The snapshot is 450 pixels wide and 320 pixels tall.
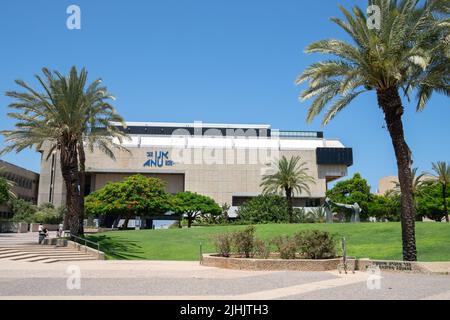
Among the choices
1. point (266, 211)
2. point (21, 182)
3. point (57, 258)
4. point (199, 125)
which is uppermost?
point (199, 125)

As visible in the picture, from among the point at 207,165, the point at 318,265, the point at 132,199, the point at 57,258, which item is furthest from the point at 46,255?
the point at 207,165

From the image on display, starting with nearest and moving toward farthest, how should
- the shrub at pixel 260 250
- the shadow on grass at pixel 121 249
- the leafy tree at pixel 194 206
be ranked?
the shrub at pixel 260 250, the shadow on grass at pixel 121 249, the leafy tree at pixel 194 206

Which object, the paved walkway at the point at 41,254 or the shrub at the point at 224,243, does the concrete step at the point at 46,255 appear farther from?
the shrub at the point at 224,243

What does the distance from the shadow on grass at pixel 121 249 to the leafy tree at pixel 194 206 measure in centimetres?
3430

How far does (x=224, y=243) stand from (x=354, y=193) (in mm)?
62141

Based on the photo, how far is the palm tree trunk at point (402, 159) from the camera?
1714 centimetres

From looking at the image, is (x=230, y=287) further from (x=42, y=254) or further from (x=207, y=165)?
(x=207, y=165)

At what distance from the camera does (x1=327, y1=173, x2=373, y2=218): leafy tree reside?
252 feet

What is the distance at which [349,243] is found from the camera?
28203 millimetres

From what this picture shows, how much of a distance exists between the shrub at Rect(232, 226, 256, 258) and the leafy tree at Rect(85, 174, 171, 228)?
39.8 metres

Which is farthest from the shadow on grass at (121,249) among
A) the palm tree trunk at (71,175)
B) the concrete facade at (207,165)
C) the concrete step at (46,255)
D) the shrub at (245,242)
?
the concrete facade at (207,165)

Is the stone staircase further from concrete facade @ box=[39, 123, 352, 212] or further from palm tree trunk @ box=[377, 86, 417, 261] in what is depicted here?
concrete facade @ box=[39, 123, 352, 212]

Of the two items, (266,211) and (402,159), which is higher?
(402,159)

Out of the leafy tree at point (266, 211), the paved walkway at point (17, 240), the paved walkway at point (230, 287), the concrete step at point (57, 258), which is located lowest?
the concrete step at point (57, 258)
